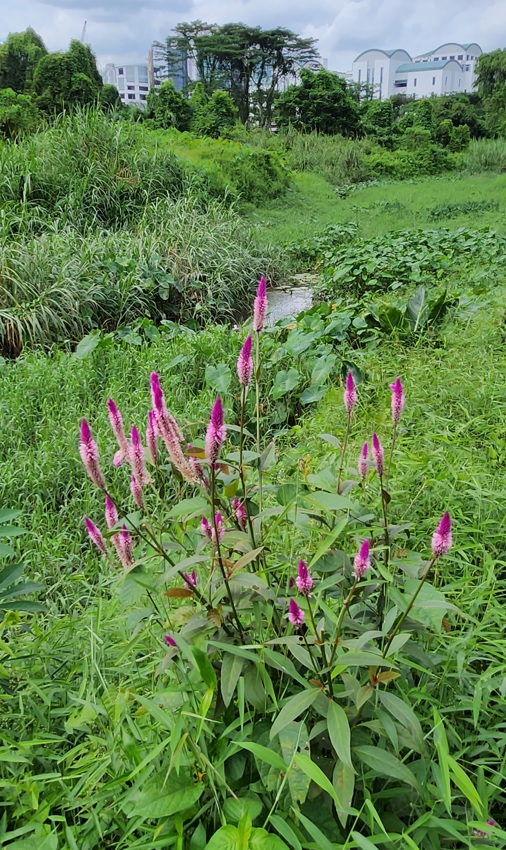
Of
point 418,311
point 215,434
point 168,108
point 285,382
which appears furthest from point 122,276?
point 168,108

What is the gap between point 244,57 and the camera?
57.8 ft

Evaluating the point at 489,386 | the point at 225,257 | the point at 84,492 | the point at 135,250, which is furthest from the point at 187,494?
the point at 225,257

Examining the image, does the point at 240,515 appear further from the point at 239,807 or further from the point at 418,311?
the point at 418,311

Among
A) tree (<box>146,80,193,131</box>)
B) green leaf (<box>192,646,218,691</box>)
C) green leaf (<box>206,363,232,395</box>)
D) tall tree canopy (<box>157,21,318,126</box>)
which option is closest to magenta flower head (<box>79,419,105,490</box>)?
green leaf (<box>192,646,218,691</box>)

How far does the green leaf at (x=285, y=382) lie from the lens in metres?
2.60

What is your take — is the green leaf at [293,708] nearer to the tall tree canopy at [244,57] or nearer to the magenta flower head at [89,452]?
the magenta flower head at [89,452]

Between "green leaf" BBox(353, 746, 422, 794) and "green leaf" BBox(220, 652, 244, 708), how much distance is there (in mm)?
164

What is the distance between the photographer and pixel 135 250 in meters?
4.41

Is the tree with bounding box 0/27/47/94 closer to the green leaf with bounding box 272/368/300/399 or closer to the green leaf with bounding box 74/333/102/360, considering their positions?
the green leaf with bounding box 74/333/102/360

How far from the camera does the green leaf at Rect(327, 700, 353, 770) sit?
2.16 ft

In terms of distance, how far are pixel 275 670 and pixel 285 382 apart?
6.05ft

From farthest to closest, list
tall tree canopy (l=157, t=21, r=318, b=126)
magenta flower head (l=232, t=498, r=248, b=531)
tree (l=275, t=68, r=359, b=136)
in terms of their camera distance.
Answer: tall tree canopy (l=157, t=21, r=318, b=126) → tree (l=275, t=68, r=359, b=136) → magenta flower head (l=232, t=498, r=248, b=531)

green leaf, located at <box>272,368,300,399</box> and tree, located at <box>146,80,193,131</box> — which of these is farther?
tree, located at <box>146,80,193,131</box>

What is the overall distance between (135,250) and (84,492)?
2707mm
